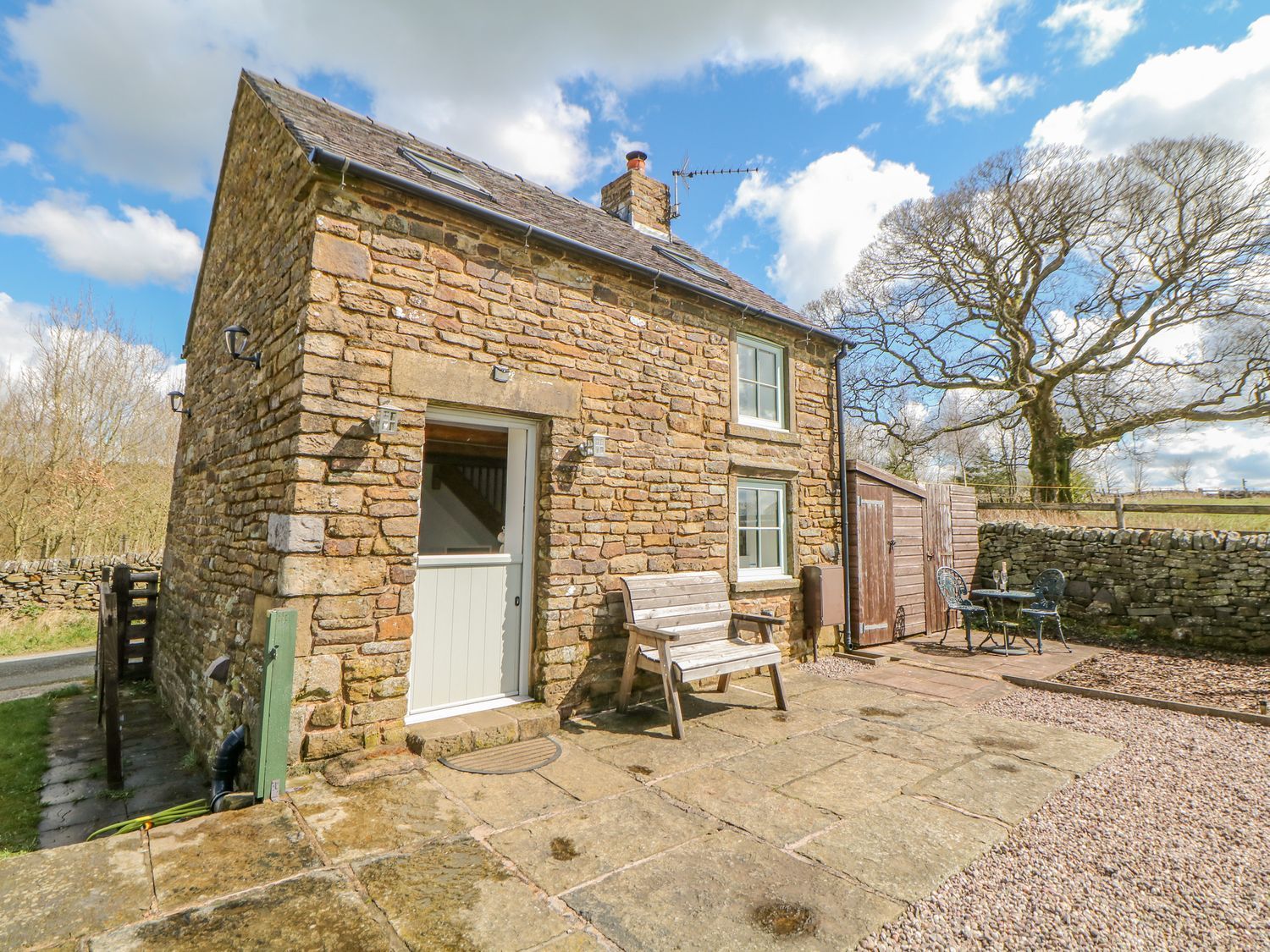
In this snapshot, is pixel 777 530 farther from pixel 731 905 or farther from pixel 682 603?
pixel 731 905

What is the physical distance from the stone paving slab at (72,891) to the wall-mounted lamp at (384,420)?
105 inches

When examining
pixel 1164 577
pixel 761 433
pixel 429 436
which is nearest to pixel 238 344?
pixel 429 436

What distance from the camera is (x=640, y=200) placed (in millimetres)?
10062

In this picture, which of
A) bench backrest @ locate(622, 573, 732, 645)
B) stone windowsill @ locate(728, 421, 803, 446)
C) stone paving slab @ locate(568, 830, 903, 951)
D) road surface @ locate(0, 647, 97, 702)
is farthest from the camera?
road surface @ locate(0, 647, 97, 702)

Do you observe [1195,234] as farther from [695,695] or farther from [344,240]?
[344,240]

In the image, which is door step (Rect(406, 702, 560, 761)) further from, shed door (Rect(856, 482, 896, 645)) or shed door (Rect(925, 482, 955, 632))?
shed door (Rect(925, 482, 955, 632))

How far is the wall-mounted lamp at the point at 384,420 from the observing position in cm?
429

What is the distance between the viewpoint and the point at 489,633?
509 cm

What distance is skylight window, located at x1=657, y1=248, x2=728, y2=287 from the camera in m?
8.27

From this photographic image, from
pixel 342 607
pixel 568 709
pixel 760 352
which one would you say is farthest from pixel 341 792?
pixel 760 352

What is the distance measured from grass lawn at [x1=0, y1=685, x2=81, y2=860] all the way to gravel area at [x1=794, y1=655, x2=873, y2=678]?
700 cm

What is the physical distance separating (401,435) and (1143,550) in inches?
431

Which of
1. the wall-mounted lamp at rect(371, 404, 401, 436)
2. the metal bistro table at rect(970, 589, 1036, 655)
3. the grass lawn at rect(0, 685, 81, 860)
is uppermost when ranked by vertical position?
the wall-mounted lamp at rect(371, 404, 401, 436)

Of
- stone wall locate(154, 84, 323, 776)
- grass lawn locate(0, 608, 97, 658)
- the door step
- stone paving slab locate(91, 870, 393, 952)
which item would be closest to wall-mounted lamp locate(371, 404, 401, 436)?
stone wall locate(154, 84, 323, 776)
